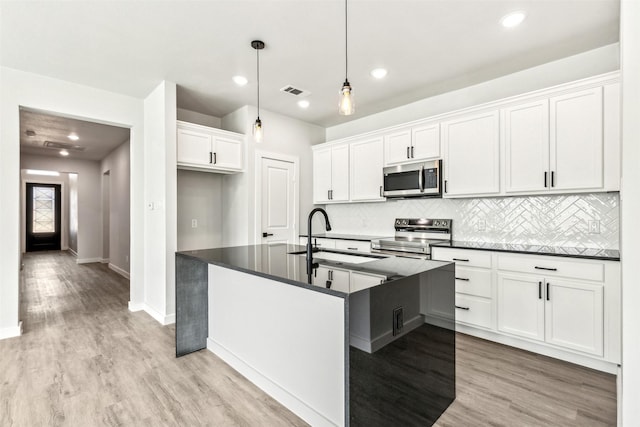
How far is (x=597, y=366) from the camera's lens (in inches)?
98.0

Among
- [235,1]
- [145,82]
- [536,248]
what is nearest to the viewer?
[235,1]

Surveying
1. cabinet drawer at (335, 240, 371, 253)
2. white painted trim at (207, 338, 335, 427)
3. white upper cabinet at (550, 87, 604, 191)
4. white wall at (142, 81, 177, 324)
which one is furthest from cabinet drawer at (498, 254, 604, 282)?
white wall at (142, 81, 177, 324)

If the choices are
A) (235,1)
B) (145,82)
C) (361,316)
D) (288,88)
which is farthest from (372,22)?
(145,82)

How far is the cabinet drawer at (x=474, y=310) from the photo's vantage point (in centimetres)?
302

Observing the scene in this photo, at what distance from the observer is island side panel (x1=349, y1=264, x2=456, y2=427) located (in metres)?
1.44

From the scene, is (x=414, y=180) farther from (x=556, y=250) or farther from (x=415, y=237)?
(x=556, y=250)

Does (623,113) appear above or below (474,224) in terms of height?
above

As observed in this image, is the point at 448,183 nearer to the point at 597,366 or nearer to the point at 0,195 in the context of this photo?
the point at 597,366

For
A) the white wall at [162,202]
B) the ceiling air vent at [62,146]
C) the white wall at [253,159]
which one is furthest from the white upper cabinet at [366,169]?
the ceiling air vent at [62,146]

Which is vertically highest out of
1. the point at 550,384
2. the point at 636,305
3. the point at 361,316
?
the point at 636,305

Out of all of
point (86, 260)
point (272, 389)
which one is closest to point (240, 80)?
point (272, 389)

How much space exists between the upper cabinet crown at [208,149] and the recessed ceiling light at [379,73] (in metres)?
1.96

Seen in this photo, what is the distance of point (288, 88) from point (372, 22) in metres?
1.53

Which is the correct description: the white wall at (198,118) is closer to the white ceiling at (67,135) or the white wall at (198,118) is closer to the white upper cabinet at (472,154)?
the white ceiling at (67,135)
